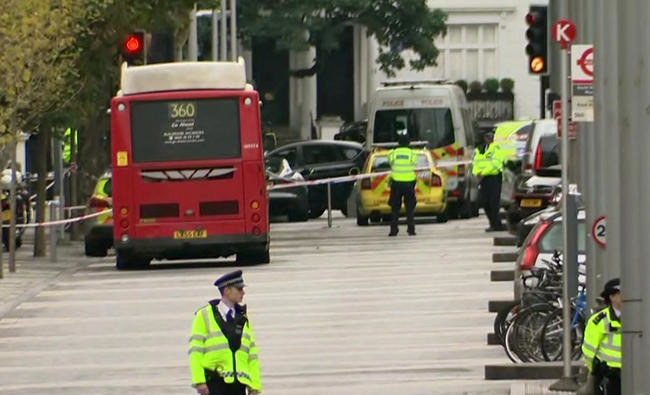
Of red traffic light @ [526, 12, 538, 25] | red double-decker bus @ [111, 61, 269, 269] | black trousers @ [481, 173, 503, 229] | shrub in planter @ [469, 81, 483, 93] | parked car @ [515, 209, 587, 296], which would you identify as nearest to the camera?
parked car @ [515, 209, 587, 296]

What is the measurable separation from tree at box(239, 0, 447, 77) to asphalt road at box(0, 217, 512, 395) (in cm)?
2836

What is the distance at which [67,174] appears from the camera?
42000 mm

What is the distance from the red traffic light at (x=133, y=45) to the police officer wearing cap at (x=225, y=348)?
16397mm

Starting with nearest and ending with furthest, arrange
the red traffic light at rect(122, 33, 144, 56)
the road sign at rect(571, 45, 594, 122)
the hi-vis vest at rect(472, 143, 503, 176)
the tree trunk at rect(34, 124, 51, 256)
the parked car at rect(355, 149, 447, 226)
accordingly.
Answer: the road sign at rect(571, 45, 594, 122) → the red traffic light at rect(122, 33, 144, 56) → the tree trunk at rect(34, 124, 51, 256) → the hi-vis vest at rect(472, 143, 503, 176) → the parked car at rect(355, 149, 447, 226)

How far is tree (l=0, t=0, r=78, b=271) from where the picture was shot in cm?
3222

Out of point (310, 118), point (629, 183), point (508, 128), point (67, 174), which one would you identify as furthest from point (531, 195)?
point (310, 118)

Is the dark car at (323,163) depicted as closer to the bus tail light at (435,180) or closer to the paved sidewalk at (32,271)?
the bus tail light at (435,180)

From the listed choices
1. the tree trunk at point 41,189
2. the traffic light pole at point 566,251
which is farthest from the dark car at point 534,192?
the traffic light pole at point 566,251

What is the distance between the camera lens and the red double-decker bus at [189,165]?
32.8 meters

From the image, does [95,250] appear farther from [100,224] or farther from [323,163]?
[323,163]

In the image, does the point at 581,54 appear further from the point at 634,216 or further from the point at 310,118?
the point at 310,118

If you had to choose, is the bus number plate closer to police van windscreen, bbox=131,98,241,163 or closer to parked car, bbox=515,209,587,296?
police van windscreen, bbox=131,98,241,163

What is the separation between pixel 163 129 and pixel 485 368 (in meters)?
13.1

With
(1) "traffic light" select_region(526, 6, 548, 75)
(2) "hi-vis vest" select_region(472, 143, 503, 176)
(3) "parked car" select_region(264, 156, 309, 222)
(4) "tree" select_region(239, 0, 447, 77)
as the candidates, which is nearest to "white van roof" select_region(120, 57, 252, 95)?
(1) "traffic light" select_region(526, 6, 548, 75)
